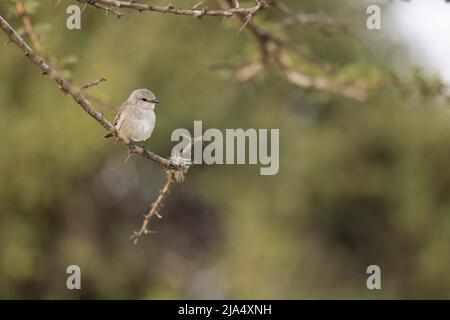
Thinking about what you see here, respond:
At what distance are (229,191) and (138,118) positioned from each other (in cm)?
1574

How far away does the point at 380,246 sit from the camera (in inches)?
844

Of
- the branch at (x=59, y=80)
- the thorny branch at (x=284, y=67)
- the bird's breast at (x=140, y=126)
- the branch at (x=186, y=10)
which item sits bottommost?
the branch at (x=59, y=80)

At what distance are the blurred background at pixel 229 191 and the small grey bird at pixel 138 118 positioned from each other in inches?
472

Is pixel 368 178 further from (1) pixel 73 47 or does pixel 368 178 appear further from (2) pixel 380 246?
(1) pixel 73 47

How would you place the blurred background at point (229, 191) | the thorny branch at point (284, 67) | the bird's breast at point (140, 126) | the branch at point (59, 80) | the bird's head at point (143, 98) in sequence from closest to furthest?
1. the branch at point (59, 80)
2. the bird's breast at point (140, 126)
3. the bird's head at point (143, 98)
4. the thorny branch at point (284, 67)
5. the blurred background at point (229, 191)

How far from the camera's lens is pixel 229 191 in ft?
70.0

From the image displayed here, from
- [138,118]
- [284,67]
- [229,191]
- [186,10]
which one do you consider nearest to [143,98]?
[138,118]

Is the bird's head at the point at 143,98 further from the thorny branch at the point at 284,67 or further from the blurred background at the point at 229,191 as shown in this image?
the blurred background at the point at 229,191

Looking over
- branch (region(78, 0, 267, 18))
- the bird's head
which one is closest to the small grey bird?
the bird's head

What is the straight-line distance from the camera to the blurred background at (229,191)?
18.3m

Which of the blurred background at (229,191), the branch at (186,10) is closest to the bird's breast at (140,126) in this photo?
the branch at (186,10)

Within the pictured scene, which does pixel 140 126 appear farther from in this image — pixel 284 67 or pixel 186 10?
pixel 284 67
